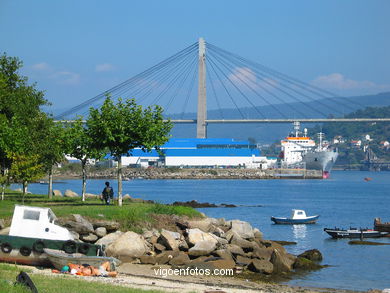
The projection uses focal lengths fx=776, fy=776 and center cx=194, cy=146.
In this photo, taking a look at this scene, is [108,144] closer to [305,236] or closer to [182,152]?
[305,236]

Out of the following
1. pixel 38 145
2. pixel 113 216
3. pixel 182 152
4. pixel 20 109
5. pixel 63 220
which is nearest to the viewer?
pixel 63 220

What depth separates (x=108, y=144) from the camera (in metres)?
26.6

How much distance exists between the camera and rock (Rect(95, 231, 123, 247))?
2023 cm

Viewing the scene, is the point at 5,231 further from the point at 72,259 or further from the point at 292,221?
the point at 292,221

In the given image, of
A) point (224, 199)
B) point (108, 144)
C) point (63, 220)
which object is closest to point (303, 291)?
point (63, 220)

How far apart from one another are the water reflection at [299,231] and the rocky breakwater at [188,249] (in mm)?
10403

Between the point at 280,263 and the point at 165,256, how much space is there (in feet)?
9.79

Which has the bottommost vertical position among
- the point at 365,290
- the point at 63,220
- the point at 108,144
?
the point at 365,290

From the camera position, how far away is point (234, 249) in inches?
837

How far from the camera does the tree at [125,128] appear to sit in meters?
26.0

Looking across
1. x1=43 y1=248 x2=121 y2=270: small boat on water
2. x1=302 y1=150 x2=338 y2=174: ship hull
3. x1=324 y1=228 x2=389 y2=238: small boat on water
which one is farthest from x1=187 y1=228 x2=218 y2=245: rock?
x1=302 y1=150 x2=338 y2=174: ship hull

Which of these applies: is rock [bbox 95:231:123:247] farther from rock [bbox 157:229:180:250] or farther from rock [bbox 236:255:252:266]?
rock [bbox 236:255:252:266]

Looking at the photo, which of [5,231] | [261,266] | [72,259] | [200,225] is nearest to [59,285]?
[72,259]

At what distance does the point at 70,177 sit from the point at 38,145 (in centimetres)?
8386
